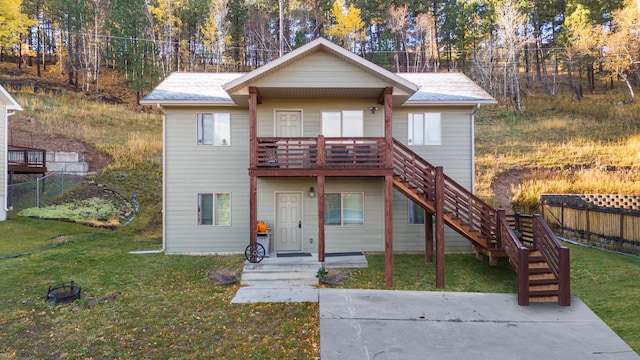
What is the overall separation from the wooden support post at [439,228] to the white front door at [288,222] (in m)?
4.87

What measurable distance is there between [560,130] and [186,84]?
2761cm

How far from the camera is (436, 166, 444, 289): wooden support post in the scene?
30.6 feet

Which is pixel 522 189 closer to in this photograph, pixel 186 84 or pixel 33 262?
pixel 186 84

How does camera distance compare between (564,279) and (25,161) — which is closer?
(564,279)

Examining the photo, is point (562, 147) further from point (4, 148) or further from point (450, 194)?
point (4, 148)

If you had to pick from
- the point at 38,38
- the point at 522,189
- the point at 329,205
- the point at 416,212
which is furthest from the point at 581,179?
the point at 38,38

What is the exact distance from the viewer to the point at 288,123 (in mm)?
12359

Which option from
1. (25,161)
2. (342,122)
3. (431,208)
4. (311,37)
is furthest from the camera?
(311,37)

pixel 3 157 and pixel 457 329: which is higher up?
pixel 3 157

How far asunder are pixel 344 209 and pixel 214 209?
4689 millimetres

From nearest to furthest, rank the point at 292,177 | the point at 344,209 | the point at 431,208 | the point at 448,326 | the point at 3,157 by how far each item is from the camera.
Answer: the point at 448,326 < the point at 431,208 < the point at 292,177 < the point at 344,209 < the point at 3,157

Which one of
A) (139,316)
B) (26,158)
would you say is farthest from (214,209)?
(26,158)

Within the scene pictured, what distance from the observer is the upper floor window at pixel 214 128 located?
12289 mm

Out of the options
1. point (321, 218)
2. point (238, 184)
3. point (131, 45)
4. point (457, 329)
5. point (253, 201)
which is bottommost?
point (457, 329)
